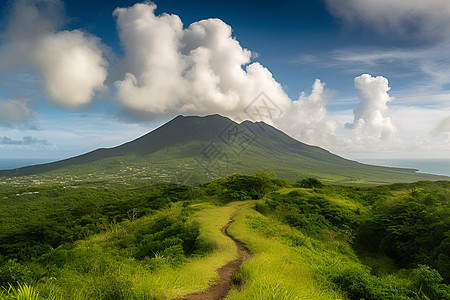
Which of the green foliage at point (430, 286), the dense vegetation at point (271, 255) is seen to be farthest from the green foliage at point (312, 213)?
the green foliage at point (430, 286)

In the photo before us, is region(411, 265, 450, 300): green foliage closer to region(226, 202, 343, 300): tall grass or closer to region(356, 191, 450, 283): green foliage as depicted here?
region(226, 202, 343, 300): tall grass

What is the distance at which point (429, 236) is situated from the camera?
1421cm

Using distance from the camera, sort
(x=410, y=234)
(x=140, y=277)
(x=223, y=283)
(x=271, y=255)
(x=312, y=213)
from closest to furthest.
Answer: (x=140, y=277) → (x=223, y=283) → (x=271, y=255) → (x=410, y=234) → (x=312, y=213)

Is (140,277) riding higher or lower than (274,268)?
higher

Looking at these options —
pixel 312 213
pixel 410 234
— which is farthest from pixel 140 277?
pixel 312 213

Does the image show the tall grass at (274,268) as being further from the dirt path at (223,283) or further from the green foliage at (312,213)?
the green foliage at (312,213)

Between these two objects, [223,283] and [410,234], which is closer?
[223,283]

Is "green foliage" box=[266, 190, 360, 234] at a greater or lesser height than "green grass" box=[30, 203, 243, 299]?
Result: lesser

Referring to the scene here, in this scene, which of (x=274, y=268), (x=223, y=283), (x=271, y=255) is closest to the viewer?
(x=223, y=283)

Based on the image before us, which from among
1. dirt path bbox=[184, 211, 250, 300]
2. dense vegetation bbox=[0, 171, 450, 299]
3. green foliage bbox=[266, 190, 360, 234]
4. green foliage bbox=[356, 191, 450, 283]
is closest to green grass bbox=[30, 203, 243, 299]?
dense vegetation bbox=[0, 171, 450, 299]

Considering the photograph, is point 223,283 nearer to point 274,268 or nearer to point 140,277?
point 274,268

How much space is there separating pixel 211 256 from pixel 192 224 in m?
5.66

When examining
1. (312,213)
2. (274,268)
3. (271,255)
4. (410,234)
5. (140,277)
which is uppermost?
(140,277)

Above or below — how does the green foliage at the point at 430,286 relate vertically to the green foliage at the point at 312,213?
above
